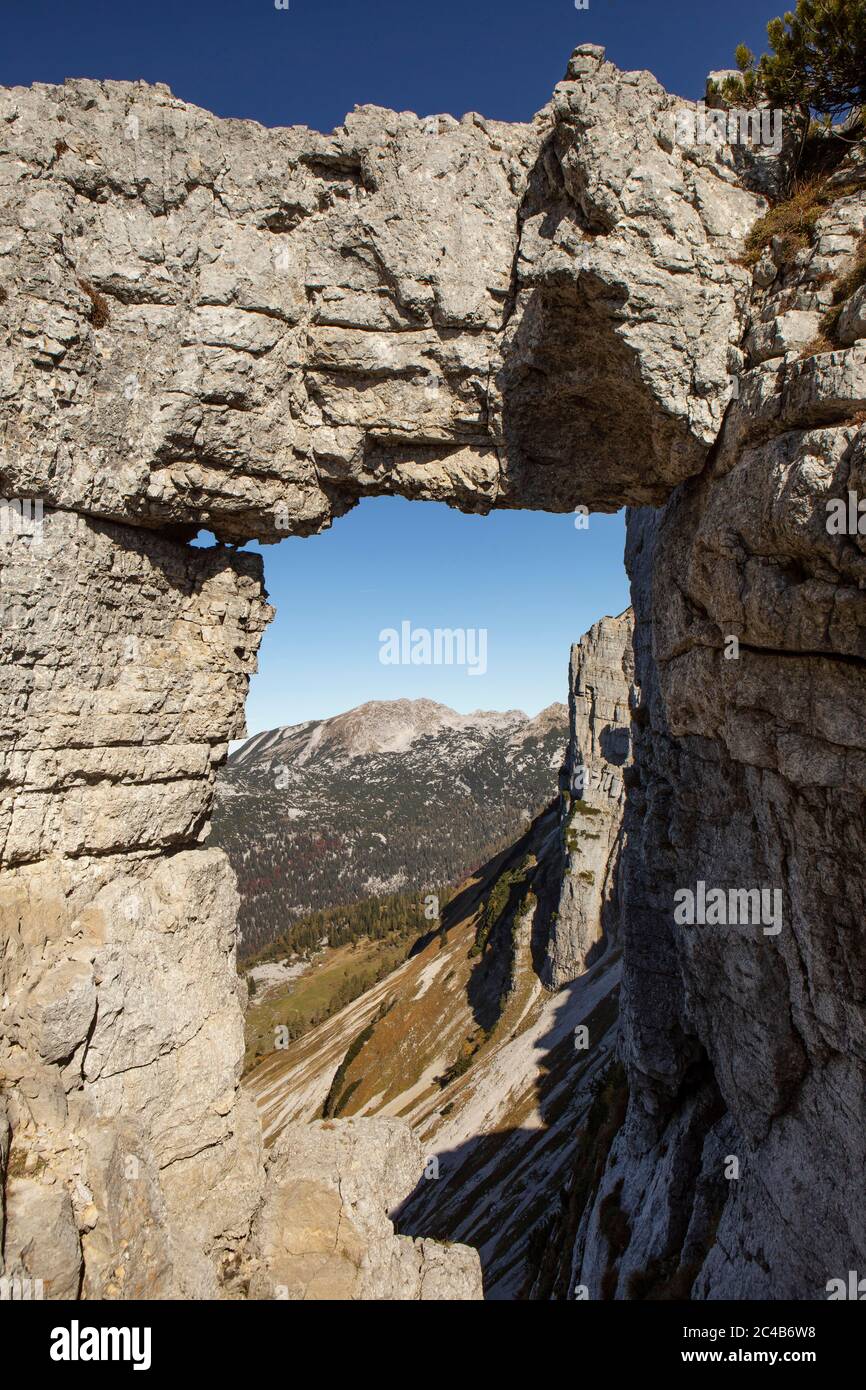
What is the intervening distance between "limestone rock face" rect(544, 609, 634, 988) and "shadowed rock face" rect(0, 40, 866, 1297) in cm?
Answer: 7201

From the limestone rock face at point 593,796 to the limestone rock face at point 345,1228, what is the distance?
70.1 meters

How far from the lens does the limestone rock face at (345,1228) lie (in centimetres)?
1614

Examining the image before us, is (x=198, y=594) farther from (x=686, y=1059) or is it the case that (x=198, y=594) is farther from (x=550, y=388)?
(x=686, y=1059)

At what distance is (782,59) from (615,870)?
89.0m

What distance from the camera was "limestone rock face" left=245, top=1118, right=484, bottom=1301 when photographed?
635 inches

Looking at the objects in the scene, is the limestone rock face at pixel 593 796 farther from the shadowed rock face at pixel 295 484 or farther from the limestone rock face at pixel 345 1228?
the shadowed rock face at pixel 295 484

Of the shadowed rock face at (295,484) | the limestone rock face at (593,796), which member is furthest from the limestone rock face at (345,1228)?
the limestone rock face at (593,796)

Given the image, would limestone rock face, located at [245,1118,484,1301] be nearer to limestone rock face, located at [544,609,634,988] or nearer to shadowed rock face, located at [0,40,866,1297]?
shadowed rock face, located at [0,40,866,1297]

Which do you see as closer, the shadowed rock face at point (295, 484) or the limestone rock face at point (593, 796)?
the shadowed rock face at point (295, 484)

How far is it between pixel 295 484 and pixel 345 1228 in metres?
18.3

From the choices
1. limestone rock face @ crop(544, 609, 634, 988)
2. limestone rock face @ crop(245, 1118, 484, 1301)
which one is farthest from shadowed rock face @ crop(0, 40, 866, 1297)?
limestone rock face @ crop(544, 609, 634, 988)

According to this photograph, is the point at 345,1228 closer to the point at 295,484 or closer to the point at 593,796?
the point at 295,484

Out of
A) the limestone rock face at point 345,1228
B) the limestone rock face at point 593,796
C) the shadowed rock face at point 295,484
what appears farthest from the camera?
the limestone rock face at point 593,796

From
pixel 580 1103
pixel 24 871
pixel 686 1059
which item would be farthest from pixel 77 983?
pixel 580 1103
